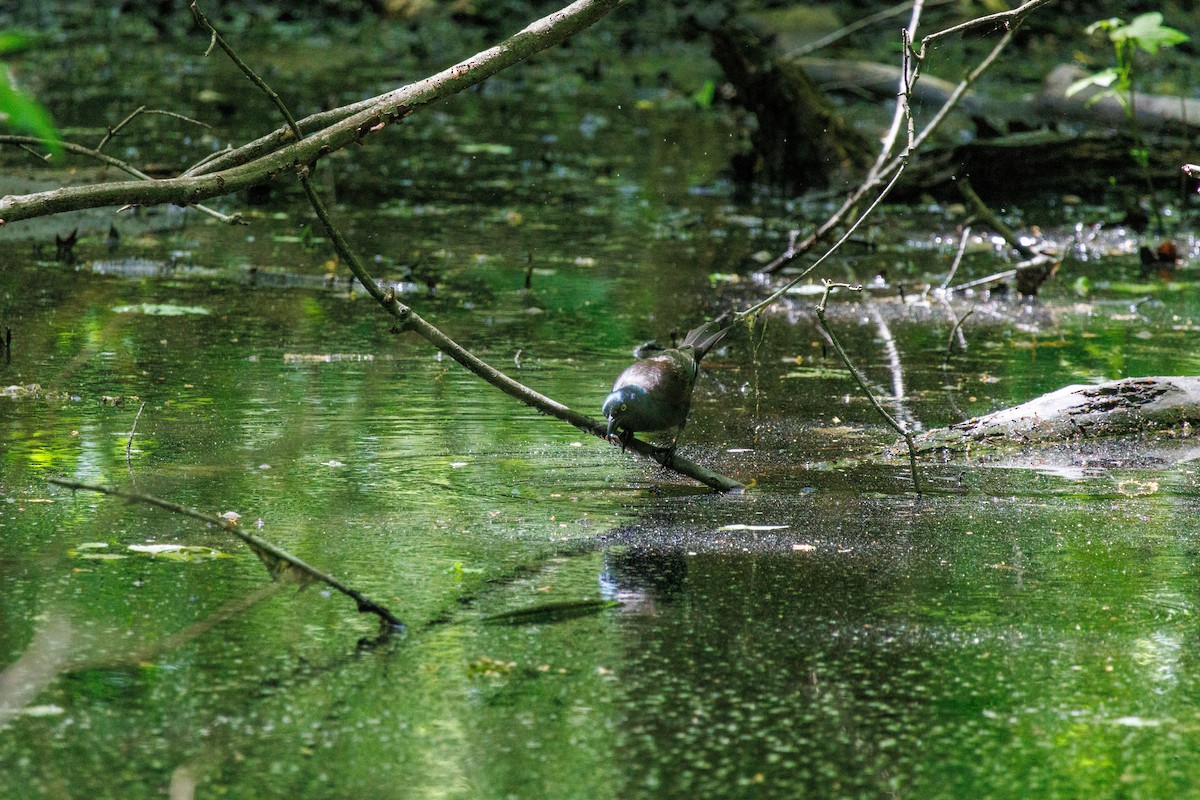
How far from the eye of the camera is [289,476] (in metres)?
4.79

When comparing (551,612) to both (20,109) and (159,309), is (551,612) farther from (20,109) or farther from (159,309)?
(159,309)

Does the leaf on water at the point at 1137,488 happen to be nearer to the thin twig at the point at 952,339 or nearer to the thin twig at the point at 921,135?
the thin twig at the point at 921,135

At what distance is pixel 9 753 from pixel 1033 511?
2716mm

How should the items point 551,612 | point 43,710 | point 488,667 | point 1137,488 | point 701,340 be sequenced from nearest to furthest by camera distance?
point 43,710 < point 488,667 < point 551,612 < point 1137,488 < point 701,340

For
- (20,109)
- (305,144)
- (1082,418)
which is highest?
(305,144)

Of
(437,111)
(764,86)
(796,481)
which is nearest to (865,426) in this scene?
(796,481)

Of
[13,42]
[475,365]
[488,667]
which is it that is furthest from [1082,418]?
[13,42]

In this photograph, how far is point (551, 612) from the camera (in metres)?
3.67

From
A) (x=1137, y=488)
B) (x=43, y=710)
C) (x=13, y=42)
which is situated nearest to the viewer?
(x=13, y=42)

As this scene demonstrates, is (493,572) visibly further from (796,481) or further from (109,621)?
(796,481)

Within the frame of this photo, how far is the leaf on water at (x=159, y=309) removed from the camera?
7141 millimetres

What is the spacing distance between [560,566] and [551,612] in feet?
1.09

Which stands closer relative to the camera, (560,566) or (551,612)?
(551,612)

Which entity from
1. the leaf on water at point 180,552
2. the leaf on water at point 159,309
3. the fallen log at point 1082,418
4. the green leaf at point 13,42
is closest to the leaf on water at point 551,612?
the leaf on water at point 180,552
